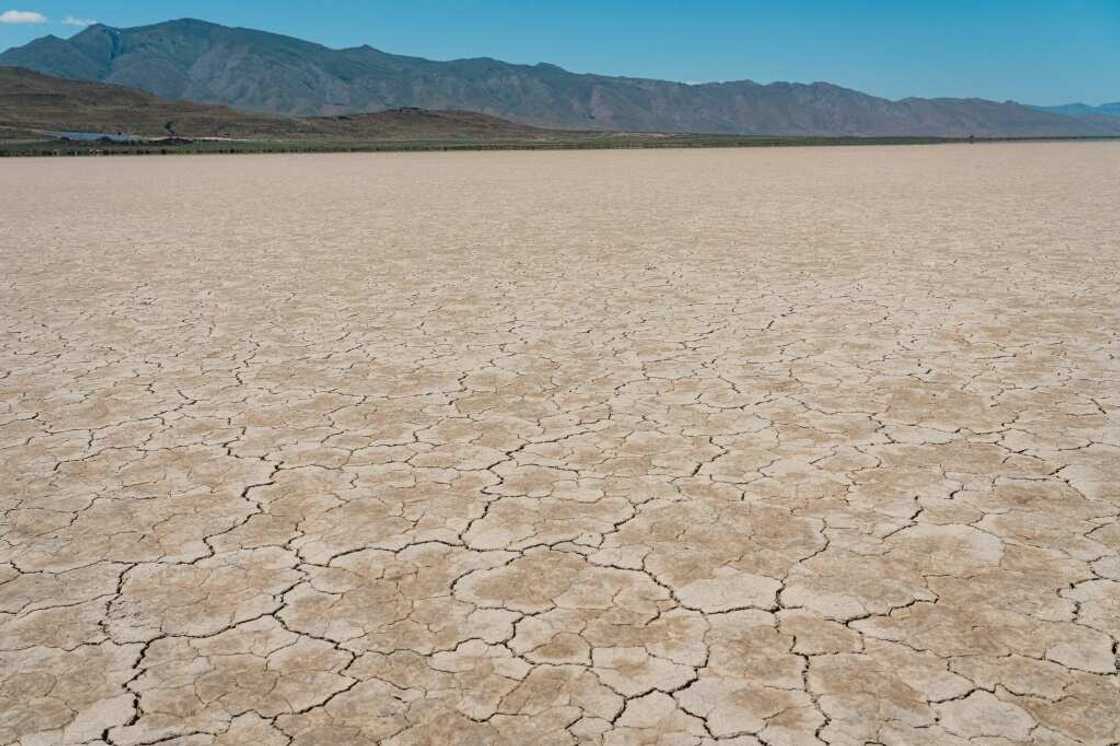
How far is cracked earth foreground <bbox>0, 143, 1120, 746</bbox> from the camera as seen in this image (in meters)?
2.04

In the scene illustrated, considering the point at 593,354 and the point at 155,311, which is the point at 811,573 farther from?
the point at 155,311

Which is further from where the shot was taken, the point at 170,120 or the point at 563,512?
the point at 170,120

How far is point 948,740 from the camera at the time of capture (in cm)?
188

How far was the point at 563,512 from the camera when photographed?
3.05m

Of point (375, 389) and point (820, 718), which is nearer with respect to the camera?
point (820, 718)

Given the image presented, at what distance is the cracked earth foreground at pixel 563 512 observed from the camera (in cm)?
204

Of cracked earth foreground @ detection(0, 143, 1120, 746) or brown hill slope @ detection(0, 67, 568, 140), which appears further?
brown hill slope @ detection(0, 67, 568, 140)

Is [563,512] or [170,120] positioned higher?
[170,120]

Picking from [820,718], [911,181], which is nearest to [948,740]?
[820,718]

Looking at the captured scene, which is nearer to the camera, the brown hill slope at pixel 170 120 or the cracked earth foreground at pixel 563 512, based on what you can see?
the cracked earth foreground at pixel 563 512

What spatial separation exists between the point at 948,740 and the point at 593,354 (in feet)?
11.1

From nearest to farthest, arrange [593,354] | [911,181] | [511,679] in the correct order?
[511,679], [593,354], [911,181]

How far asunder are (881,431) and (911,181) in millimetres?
19404

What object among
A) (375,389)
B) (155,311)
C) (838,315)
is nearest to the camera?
(375,389)
